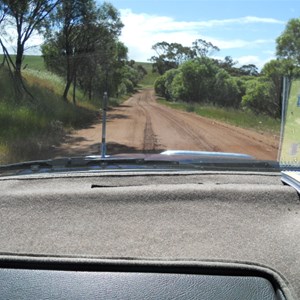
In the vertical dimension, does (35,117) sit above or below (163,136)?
above

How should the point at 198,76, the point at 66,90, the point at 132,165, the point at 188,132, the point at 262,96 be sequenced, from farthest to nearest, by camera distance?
the point at 66,90, the point at 188,132, the point at 262,96, the point at 198,76, the point at 132,165

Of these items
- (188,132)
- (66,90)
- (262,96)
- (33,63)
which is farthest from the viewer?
(33,63)

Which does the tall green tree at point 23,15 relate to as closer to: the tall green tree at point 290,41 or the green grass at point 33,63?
the green grass at point 33,63

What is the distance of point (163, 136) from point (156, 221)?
13311mm

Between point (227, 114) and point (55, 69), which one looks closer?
point (227, 114)

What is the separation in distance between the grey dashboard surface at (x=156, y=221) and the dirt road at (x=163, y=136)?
822 cm

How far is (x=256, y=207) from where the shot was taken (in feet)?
6.65

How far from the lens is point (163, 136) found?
Result: 15180mm

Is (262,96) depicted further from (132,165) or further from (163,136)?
(163,136)

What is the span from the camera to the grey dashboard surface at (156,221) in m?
1.65

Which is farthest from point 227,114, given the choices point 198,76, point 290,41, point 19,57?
point 290,41

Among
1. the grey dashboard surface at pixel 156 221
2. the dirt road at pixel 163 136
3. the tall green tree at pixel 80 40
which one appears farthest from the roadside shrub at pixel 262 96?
the tall green tree at pixel 80 40

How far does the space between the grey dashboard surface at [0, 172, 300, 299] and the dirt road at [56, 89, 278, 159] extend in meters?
8.22

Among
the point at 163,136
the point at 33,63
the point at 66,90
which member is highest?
the point at 33,63
